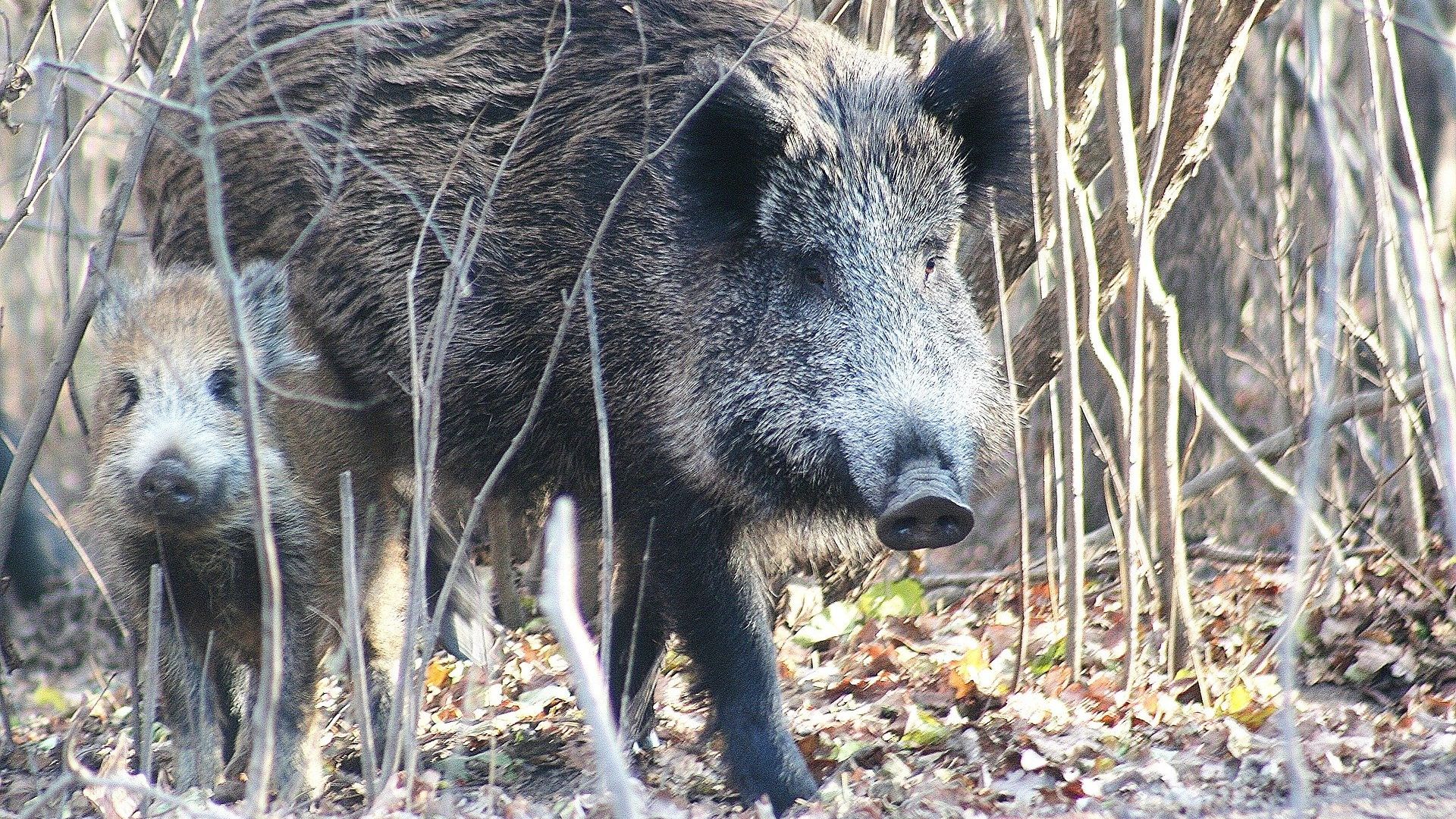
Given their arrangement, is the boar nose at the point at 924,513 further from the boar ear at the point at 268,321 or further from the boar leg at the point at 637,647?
the boar ear at the point at 268,321

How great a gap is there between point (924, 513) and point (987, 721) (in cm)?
95

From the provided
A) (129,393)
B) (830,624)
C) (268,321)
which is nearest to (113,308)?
(129,393)

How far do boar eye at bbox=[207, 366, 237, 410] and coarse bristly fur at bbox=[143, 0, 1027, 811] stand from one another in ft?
1.16

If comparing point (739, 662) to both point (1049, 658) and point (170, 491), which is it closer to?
point (1049, 658)

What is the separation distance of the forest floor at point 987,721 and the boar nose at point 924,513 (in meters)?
0.62

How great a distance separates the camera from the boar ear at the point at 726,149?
3.85 meters

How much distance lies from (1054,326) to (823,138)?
1.08 meters

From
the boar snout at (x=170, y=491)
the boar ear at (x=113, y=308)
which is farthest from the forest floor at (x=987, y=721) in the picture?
the boar ear at (x=113, y=308)

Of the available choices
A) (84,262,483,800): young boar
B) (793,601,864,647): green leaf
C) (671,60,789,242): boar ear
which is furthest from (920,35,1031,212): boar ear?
(84,262,483,800): young boar

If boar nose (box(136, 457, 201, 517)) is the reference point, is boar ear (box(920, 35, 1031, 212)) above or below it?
above

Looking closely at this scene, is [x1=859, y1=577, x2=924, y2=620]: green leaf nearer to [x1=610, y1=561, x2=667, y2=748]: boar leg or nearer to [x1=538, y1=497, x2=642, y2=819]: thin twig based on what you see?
[x1=610, y1=561, x2=667, y2=748]: boar leg

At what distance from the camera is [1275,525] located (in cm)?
609

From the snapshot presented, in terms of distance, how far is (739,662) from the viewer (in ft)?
12.8

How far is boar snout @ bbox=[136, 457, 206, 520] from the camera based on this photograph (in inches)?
149
